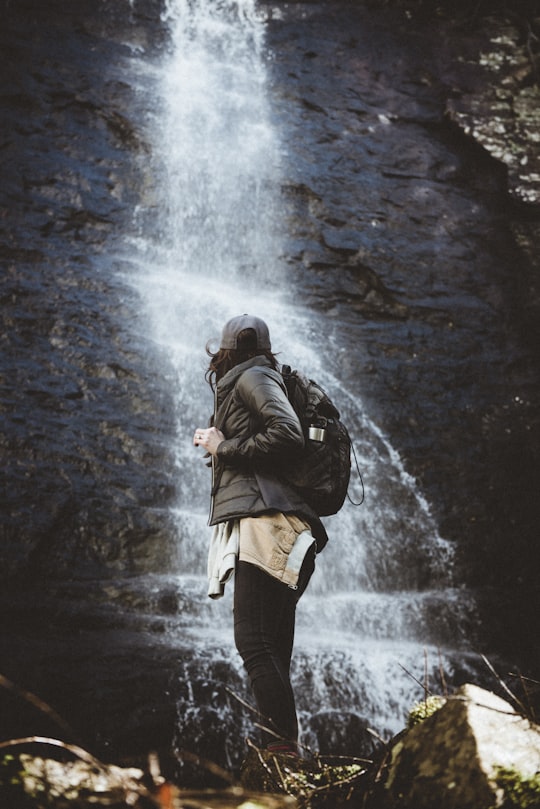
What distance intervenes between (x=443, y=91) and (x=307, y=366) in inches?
203

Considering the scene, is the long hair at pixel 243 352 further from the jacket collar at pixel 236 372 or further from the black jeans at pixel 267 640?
the black jeans at pixel 267 640

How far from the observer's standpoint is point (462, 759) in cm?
177

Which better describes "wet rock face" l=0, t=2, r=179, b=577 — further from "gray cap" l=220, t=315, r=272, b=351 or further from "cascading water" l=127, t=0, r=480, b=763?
"gray cap" l=220, t=315, r=272, b=351

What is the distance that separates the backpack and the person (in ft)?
0.22

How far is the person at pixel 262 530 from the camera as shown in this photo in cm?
254

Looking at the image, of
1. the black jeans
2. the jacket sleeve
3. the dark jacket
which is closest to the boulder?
the black jeans

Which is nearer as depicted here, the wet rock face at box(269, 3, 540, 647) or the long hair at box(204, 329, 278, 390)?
the long hair at box(204, 329, 278, 390)

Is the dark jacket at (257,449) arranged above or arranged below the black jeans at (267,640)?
above

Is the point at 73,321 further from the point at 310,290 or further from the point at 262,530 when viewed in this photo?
the point at 262,530

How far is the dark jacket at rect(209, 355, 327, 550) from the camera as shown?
269 centimetres

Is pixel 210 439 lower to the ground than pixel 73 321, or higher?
lower

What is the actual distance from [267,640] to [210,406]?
4601 millimetres

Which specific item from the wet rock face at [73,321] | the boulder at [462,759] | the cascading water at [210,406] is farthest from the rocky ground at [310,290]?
the boulder at [462,759]

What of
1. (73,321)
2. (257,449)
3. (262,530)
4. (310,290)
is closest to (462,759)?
(262,530)
